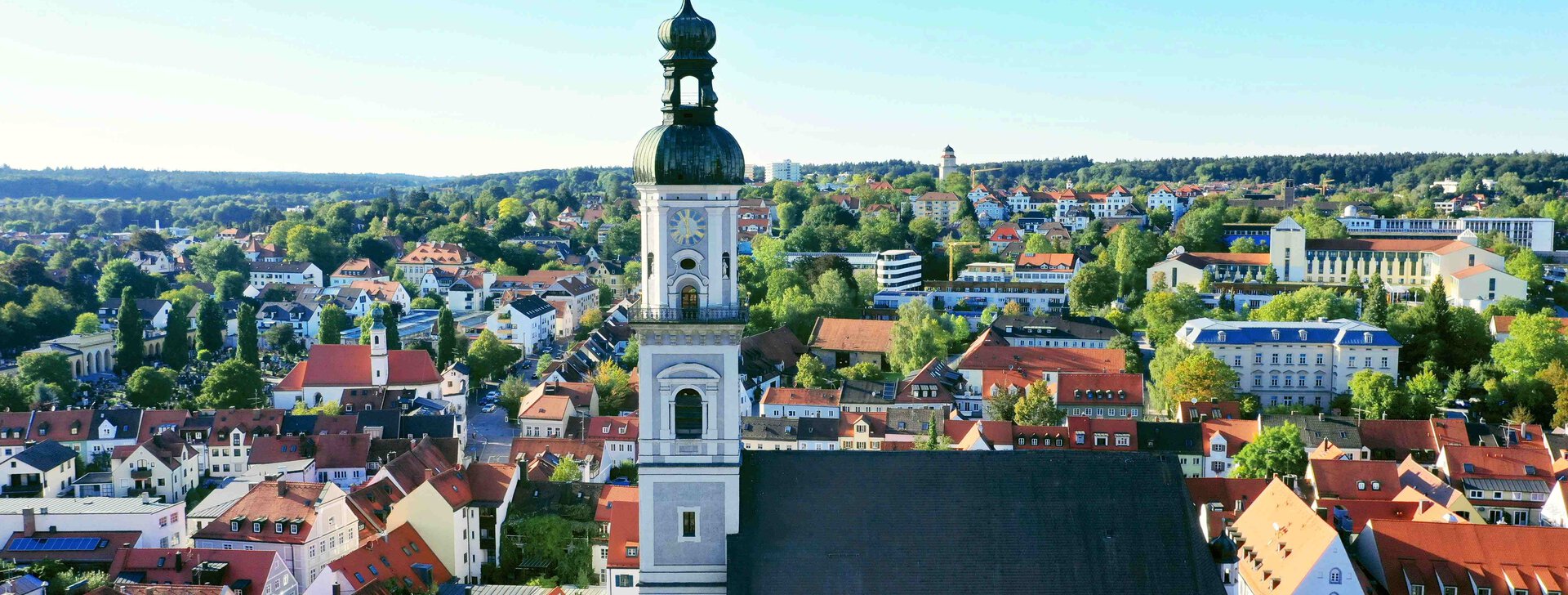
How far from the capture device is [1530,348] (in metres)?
69.0

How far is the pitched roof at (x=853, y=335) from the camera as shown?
8781 centimetres

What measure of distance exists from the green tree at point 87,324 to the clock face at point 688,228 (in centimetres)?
9057

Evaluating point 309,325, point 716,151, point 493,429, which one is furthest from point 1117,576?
point 309,325

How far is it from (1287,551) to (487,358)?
56754 mm

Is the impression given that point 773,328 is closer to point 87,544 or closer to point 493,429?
point 493,429

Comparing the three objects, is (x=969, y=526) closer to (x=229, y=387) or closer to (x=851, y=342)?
(x=229, y=387)

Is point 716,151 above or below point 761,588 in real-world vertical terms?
above

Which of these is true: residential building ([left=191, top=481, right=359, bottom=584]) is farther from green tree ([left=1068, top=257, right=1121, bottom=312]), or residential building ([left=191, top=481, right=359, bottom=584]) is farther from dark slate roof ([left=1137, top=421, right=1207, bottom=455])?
green tree ([left=1068, top=257, right=1121, bottom=312])

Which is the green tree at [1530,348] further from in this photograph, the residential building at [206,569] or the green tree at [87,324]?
the green tree at [87,324]

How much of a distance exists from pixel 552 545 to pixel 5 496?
926 inches

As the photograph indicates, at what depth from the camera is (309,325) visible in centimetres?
10569

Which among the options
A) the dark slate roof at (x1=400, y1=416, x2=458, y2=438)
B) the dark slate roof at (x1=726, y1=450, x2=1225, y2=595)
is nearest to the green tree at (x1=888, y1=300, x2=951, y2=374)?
the dark slate roof at (x1=400, y1=416, x2=458, y2=438)

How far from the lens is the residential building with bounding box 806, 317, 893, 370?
8769 cm

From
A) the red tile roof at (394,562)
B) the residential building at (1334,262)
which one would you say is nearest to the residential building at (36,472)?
the red tile roof at (394,562)
